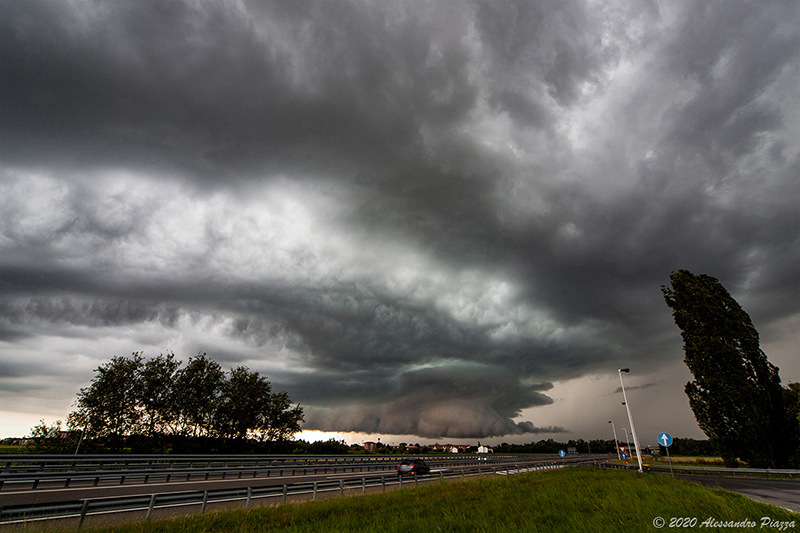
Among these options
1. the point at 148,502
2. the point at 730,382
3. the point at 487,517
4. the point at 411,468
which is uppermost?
the point at 730,382

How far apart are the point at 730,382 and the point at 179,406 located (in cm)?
7741

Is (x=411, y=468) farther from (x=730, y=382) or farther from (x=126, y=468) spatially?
(x=730, y=382)

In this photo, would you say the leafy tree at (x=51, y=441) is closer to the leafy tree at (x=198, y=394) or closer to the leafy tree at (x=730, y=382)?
the leafy tree at (x=198, y=394)

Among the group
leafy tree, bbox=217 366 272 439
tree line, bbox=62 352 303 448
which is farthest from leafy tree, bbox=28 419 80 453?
leafy tree, bbox=217 366 272 439

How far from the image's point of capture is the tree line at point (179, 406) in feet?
182

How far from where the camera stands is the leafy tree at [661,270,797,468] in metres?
36.7

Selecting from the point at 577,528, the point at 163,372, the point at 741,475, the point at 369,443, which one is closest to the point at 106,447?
the point at 163,372

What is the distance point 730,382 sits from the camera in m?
39.0

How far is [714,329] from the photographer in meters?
42.1

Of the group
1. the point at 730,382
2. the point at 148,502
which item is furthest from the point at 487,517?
the point at 730,382

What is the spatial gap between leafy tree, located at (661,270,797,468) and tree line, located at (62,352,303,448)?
67.4m

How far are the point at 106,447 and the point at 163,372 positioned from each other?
12197 mm

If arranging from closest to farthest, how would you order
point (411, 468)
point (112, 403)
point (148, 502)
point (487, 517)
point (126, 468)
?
1. point (487, 517)
2. point (148, 502)
3. point (126, 468)
4. point (411, 468)
5. point (112, 403)

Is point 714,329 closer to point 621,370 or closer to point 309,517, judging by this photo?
point 621,370
